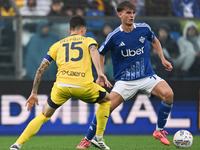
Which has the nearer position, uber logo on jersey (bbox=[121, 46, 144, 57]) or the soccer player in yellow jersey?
the soccer player in yellow jersey

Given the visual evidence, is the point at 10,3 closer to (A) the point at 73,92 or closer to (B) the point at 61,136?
(B) the point at 61,136

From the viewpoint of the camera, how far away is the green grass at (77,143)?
691 centimetres

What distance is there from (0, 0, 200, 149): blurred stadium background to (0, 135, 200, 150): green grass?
47 centimetres

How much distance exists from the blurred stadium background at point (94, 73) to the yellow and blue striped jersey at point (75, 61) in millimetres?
3456

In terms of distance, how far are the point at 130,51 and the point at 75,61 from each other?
4.35 feet

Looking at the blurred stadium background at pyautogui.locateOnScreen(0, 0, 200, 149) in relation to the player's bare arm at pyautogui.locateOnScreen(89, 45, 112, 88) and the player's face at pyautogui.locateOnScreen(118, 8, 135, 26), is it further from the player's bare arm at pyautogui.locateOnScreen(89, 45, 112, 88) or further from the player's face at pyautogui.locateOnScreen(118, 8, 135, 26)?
the player's bare arm at pyautogui.locateOnScreen(89, 45, 112, 88)

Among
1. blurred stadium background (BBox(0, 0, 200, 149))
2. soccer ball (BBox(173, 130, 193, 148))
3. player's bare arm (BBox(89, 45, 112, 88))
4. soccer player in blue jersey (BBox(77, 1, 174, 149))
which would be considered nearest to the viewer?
player's bare arm (BBox(89, 45, 112, 88))

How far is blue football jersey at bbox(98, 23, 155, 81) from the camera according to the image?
6965 mm

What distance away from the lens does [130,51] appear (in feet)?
22.9

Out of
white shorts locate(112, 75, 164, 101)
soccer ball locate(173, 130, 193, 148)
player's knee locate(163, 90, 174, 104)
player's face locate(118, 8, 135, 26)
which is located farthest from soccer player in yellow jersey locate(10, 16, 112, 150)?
soccer ball locate(173, 130, 193, 148)

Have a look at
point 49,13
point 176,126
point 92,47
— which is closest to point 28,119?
point 49,13

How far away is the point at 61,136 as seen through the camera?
29.9 ft

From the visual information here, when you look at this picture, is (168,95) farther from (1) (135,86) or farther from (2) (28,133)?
(2) (28,133)

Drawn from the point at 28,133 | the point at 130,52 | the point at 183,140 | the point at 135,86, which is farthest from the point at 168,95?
the point at 28,133
